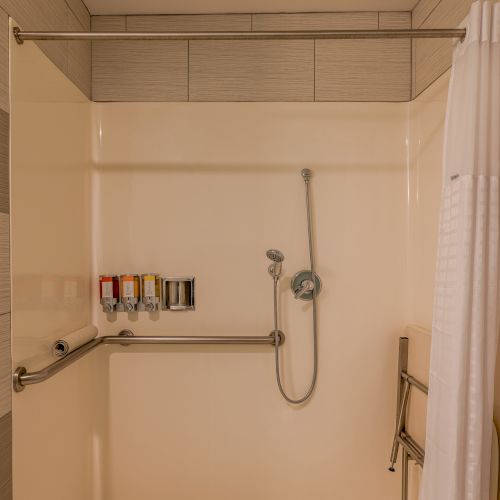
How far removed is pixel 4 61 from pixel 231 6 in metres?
0.96

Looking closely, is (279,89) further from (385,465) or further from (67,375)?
(385,465)

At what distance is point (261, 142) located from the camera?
5.74ft

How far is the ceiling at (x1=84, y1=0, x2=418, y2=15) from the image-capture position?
5.41ft

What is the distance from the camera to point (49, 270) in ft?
4.53

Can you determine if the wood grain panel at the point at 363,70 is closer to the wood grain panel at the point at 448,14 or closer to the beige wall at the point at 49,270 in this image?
the wood grain panel at the point at 448,14

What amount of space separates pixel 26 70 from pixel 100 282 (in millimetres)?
841

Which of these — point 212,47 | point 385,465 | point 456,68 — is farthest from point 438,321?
point 212,47

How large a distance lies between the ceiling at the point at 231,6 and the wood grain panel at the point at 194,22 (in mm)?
22

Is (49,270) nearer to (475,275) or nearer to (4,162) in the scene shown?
(4,162)

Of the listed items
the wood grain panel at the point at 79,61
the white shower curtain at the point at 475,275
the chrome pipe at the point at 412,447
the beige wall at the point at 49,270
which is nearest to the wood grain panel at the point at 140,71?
the wood grain panel at the point at 79,61

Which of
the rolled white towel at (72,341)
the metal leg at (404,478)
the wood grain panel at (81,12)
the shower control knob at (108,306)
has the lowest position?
the metal leg at (404,478)

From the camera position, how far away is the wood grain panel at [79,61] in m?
1.55

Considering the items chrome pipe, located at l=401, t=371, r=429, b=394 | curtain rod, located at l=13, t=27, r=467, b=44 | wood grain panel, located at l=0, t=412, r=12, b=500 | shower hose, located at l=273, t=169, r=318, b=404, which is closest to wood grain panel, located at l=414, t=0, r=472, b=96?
curtain rod, located at l=13, t=27, r=467, b=44

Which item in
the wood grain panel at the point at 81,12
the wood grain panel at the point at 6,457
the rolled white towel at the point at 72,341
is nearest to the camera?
the wood grain panel at the point at 6,457
